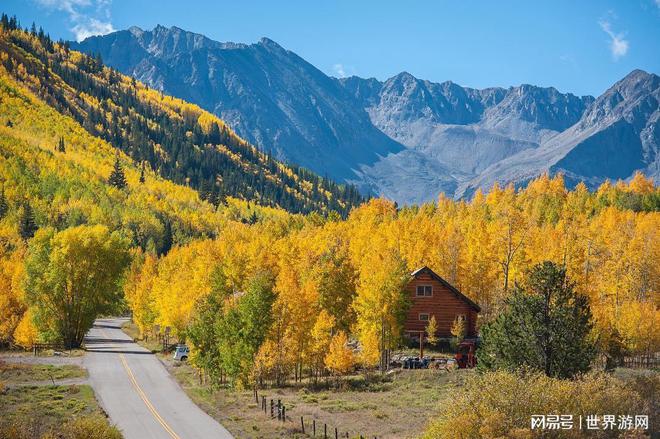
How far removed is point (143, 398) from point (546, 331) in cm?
3174

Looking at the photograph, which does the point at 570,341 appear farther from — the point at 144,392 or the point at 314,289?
the point at 144,392

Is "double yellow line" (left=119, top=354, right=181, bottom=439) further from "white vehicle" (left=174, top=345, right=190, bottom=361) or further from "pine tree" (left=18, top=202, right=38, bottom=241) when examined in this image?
"pine tree" (left=18, top=202, right=38, bottom=241)

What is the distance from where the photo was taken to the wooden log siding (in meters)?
70.4

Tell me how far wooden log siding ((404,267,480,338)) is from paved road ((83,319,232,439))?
92.4ft

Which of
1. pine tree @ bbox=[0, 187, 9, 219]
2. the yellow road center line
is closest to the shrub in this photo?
the yellow road center line

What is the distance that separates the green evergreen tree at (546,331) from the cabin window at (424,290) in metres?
33.7

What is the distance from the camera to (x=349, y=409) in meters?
43.5

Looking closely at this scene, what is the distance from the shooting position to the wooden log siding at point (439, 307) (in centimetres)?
7038

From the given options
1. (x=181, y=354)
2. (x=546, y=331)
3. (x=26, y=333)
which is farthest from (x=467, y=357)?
(x=26, y=333)

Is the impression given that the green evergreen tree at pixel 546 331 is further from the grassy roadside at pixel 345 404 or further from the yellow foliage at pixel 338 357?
the yellow foliage at pixel 338 357

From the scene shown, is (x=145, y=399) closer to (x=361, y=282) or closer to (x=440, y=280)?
(x=361, y=282)

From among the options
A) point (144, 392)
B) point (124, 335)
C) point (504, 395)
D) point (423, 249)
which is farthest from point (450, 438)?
point (124, 335)

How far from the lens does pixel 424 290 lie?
70438 mm

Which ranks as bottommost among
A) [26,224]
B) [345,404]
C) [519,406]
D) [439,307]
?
[345,404]
